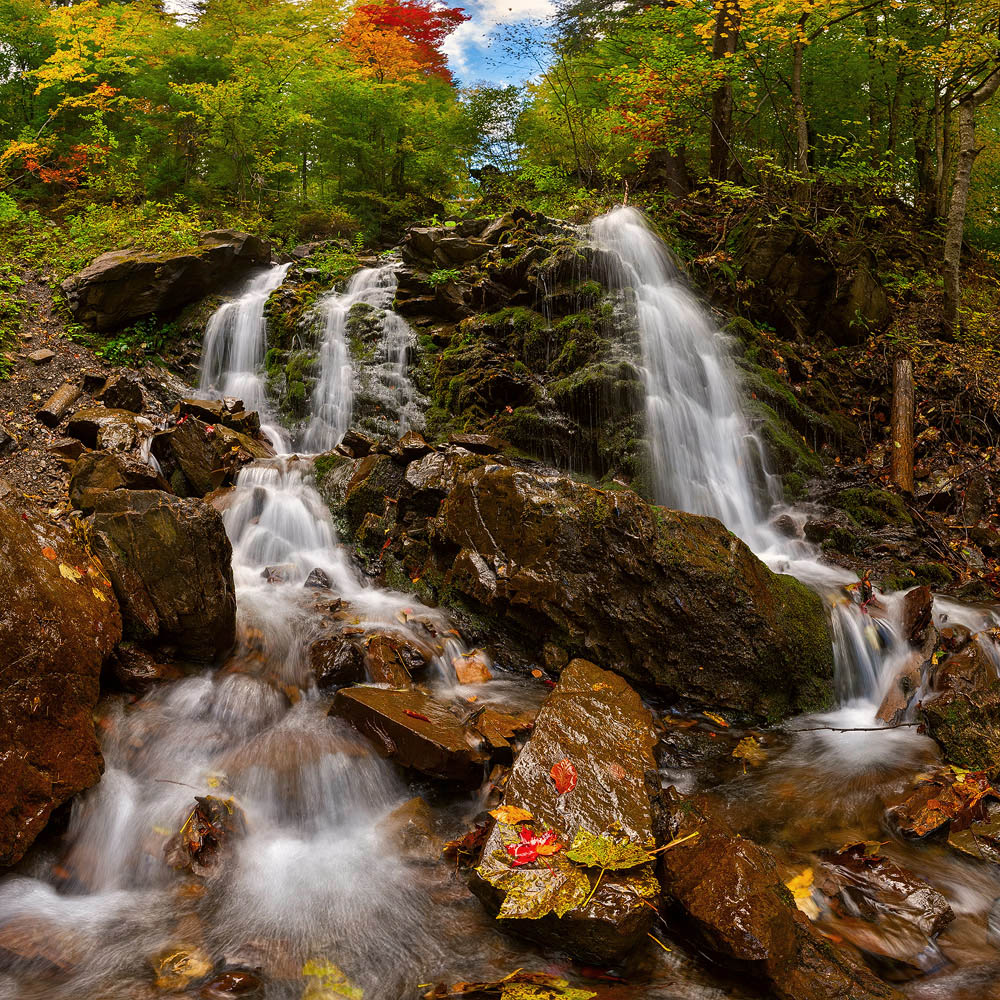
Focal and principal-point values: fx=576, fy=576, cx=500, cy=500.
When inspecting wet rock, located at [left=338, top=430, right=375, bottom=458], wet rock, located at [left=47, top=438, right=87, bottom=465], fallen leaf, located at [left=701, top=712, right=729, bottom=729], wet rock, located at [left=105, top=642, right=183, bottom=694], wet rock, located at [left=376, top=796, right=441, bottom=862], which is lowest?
fallen leaf, located at [left=701, top=712, right=729, bottom=729]

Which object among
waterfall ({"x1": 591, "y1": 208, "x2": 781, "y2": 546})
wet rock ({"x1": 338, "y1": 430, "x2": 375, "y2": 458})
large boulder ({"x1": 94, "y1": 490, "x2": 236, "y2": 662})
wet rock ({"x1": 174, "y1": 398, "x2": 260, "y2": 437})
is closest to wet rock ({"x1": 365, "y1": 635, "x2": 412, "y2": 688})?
large boulder ({"x1": 94, "y1": 490, "x2": 236, "y2": 662})

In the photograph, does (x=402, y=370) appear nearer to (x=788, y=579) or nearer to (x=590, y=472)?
(x=590, y=472)

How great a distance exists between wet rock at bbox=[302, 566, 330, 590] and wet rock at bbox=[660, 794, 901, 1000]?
421cm

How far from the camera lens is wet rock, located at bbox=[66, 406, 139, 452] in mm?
6684

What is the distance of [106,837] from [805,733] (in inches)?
190

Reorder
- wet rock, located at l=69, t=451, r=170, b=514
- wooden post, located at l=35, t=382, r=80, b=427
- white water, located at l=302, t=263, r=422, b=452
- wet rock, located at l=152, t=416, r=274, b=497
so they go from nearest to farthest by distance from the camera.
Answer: wet rock, located at l=69, t=451, r=170, b=514 < wet rock, located at l=152, t=416, r=274, b=497 < wooden post, located at l=35, t=382, r=80, b=427 < white water, located at l=302, t=263, r=422, b=452

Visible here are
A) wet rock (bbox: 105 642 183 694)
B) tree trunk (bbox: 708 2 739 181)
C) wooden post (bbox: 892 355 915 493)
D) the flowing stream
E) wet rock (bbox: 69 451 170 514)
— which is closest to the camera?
the flowing stream

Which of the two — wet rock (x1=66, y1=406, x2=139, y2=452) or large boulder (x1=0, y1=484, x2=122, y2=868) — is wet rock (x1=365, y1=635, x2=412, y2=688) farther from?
wet rock (x1=66, y1=406, x2=139, y2=452)

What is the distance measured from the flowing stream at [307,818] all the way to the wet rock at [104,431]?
143cm

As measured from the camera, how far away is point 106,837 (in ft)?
10.3

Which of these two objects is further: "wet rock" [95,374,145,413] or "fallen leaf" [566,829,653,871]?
"wet rock" [95,374,145,413]

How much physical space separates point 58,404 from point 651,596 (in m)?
7.56

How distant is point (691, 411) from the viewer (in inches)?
325

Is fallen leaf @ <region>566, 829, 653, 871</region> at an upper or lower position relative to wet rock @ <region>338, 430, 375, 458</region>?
lower
